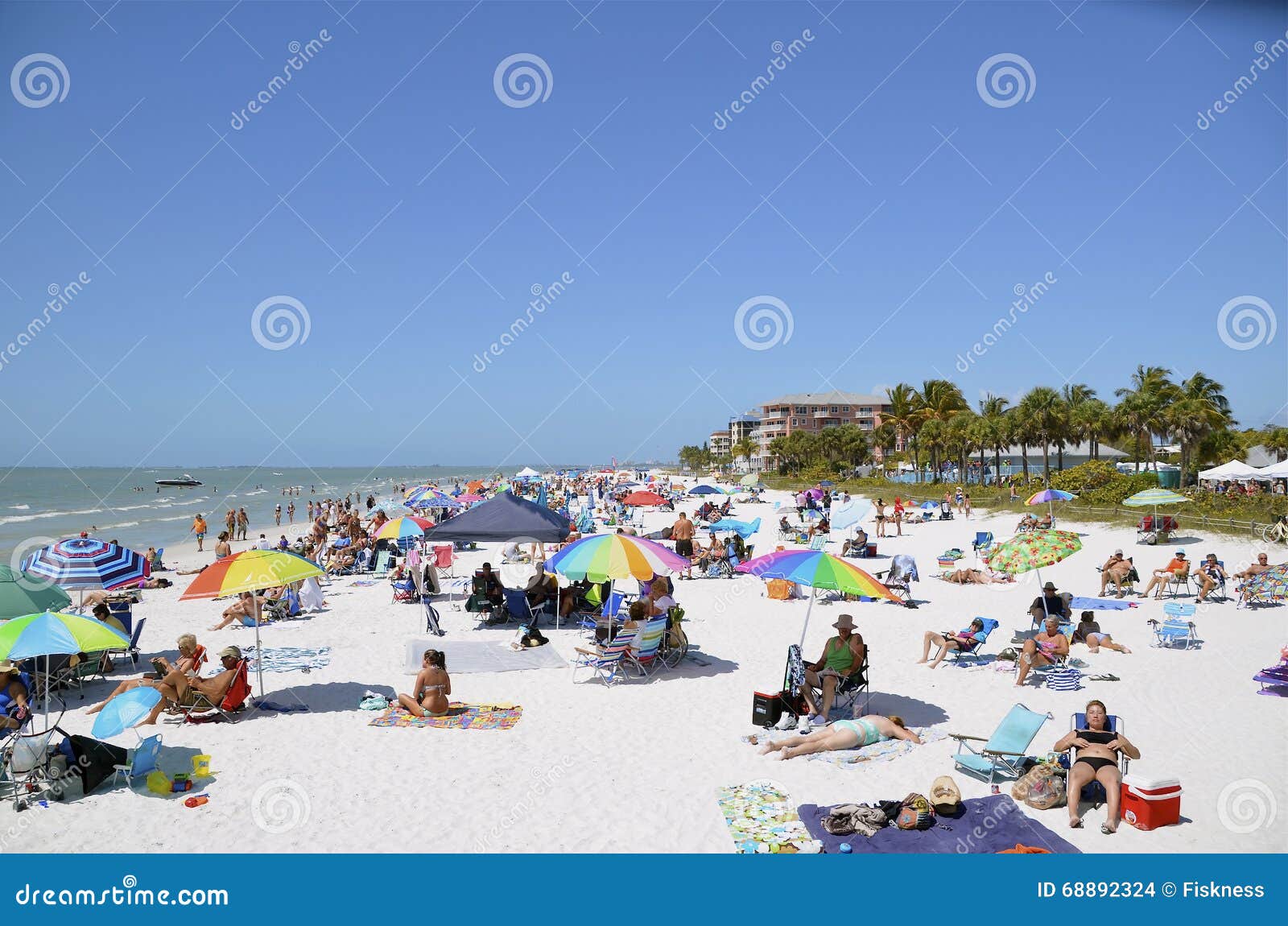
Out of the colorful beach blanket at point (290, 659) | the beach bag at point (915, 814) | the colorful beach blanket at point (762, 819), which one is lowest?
the colorful beach blanket at point (290, 659)

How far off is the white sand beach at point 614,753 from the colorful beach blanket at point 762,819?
4.8 inches

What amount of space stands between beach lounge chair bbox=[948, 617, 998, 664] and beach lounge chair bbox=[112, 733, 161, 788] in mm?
8467

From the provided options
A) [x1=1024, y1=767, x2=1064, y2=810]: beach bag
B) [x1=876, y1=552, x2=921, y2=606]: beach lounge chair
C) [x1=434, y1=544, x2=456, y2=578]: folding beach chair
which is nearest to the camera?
[x1=1024, y1=767, x2=1064, y2=810]: beach bag

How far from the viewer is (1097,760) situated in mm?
5605

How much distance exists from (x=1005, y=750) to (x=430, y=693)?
5.14m

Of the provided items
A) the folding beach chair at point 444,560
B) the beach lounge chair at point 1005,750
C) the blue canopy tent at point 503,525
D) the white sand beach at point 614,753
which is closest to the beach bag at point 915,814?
the white sand beach at point 614,753

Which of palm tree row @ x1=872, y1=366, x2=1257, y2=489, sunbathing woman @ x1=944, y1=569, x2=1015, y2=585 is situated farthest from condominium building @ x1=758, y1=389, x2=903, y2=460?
sunbathing woman @ x1=944, y1=569, x2=1015, y2=585

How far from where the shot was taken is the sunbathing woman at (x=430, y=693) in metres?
7.66

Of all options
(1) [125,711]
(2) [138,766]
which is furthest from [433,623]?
(2) [138,766]

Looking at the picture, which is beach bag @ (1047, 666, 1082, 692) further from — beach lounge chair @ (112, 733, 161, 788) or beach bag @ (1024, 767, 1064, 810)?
beach lounge chair @ (112, 733, 161, 788)

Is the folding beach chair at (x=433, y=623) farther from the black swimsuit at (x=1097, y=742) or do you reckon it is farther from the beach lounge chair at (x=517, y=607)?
the black swimsuit at (x=1097, y=742)

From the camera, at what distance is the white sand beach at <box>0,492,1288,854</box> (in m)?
5.23

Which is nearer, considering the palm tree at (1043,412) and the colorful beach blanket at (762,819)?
the colorful beach blanket at (762,819)

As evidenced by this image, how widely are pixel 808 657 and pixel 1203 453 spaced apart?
179 feet
